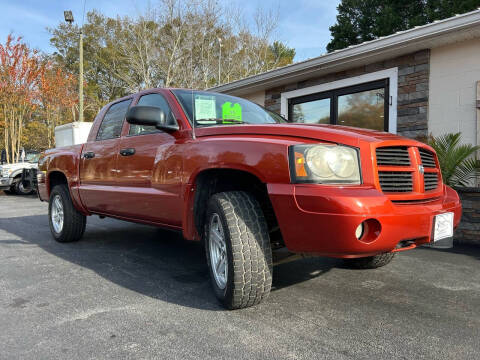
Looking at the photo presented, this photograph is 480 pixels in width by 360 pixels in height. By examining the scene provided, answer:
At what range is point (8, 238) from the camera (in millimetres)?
5422

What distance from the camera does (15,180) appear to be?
46.2 feet

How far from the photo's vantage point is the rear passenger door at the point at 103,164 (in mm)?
4031

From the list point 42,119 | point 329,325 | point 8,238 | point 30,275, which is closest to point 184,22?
point 42,119

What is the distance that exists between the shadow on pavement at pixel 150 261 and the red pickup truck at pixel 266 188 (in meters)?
0.37

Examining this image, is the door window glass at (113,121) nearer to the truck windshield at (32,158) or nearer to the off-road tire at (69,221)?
the off-road tire at (69,221)

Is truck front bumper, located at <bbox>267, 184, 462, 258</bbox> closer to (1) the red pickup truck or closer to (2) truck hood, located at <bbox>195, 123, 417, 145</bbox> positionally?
(1) the red pickup truck

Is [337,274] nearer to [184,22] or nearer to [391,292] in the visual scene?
[391,292]

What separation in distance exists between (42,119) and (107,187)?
21868 millimetres

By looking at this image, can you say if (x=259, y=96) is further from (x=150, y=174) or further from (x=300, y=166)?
(x=300, y=166)

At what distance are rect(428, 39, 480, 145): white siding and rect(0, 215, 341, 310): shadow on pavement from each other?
3.83m

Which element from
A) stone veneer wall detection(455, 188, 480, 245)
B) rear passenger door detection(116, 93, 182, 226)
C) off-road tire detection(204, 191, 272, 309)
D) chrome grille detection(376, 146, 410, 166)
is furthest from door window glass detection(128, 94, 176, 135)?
stone veneer wall detection(455, 188, 480, 245)

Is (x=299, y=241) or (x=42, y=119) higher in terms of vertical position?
(x=42, y=119)

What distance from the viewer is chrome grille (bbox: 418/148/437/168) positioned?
9.22 feet

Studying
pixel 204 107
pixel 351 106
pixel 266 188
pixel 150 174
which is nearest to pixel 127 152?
pixel 150 174
